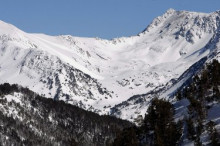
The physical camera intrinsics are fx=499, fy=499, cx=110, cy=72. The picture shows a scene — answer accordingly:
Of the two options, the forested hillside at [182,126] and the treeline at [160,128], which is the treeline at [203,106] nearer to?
the forested hillside at [182,126]

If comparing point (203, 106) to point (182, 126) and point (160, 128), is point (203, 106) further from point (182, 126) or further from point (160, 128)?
point (160, 128)

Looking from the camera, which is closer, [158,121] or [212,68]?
[158,121]

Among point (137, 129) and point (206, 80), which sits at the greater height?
point (206, 80)

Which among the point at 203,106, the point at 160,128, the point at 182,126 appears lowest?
the point at 160,128

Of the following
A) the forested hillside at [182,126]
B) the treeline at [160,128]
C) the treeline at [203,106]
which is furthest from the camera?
the treeline at [160,128]

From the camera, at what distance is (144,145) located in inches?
6304

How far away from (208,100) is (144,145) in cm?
2994

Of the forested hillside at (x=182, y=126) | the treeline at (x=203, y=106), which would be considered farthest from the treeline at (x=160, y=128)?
the treeline at (x=203, y=106)

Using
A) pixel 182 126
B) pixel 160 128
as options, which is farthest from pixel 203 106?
pixel 160 128

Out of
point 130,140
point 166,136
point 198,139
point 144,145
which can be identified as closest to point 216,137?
point 198,139

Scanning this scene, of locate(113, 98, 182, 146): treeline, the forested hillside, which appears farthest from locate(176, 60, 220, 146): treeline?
locate(113, 98, 182, 146): treeline

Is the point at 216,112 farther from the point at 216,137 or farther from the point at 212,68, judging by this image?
the point at 216,137

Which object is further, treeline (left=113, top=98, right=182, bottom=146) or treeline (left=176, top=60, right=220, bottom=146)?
treeline (left=113, top=98, right=182, bottom=146)

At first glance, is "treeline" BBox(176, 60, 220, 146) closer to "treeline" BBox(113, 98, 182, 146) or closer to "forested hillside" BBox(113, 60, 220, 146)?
"forested hillside" BBox(113, 60, 220, 146)
